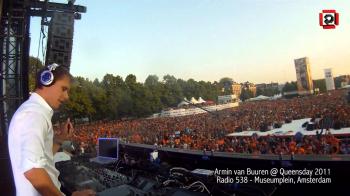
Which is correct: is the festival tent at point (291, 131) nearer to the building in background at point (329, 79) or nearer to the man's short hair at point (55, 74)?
the building in background at point (329, 79)

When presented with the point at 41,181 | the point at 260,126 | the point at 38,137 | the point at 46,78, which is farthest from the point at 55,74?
the point at 260,126

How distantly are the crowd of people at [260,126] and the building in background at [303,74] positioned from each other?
0.26 meters

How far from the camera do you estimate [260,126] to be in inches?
173

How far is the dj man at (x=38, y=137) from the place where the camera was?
93 centimetres

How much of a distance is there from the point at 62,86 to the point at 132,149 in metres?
3.77

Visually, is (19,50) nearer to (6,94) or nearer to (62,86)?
(6,94)

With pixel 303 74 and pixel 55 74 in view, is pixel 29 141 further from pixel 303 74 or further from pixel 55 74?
pixel 303 74

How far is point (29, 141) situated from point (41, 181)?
0.12 m

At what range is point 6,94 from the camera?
481cm

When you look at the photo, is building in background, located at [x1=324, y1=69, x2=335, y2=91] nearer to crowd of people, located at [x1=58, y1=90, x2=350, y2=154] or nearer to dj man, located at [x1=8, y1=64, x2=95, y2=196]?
crowd of people, located at [x1=58, y1=90, x2=350, y2=154]

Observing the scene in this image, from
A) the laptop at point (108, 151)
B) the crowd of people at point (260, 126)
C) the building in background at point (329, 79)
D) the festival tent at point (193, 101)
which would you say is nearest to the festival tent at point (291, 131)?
the crowd of people at point (260, 126)

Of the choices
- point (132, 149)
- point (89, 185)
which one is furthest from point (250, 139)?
point (89, 185)

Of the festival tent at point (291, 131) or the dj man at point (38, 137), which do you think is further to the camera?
the festival tent at point (291, 131)

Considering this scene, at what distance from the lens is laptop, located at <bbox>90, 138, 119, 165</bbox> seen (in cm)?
376
